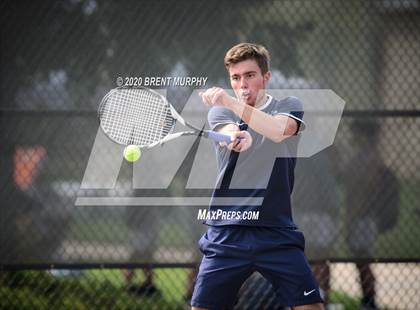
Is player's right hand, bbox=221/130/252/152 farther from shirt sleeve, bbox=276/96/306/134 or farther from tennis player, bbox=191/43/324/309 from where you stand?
shirt sleeve, bbox=276/96/306/134

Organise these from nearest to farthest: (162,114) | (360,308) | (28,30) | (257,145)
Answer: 1. (257,145)
2. (162,114)
3. (28,30)
4. (360,308)

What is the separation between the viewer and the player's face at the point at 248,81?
310cm

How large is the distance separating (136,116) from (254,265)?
3.74 ft

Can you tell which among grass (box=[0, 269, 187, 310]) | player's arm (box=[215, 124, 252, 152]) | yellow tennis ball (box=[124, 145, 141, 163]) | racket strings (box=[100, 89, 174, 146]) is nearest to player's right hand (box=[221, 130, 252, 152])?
player's arm (box=[215, 124, 252, 152])

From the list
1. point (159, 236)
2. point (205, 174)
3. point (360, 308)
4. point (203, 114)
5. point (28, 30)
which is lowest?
point (360, 308)

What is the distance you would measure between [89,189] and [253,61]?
1848mm

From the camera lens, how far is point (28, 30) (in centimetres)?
430

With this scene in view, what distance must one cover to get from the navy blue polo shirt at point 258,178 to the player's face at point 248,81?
0.06 metres

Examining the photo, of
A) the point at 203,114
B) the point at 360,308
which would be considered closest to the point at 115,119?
the point at 203,114

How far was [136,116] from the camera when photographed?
3570 millimetres

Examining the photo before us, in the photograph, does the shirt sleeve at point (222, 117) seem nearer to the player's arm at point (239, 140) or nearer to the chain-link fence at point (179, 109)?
the player's arm at point (239, 140)

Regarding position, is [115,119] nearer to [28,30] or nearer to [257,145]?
[257,145]

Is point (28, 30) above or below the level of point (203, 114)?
above

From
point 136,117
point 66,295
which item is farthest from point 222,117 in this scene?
point 66,295
